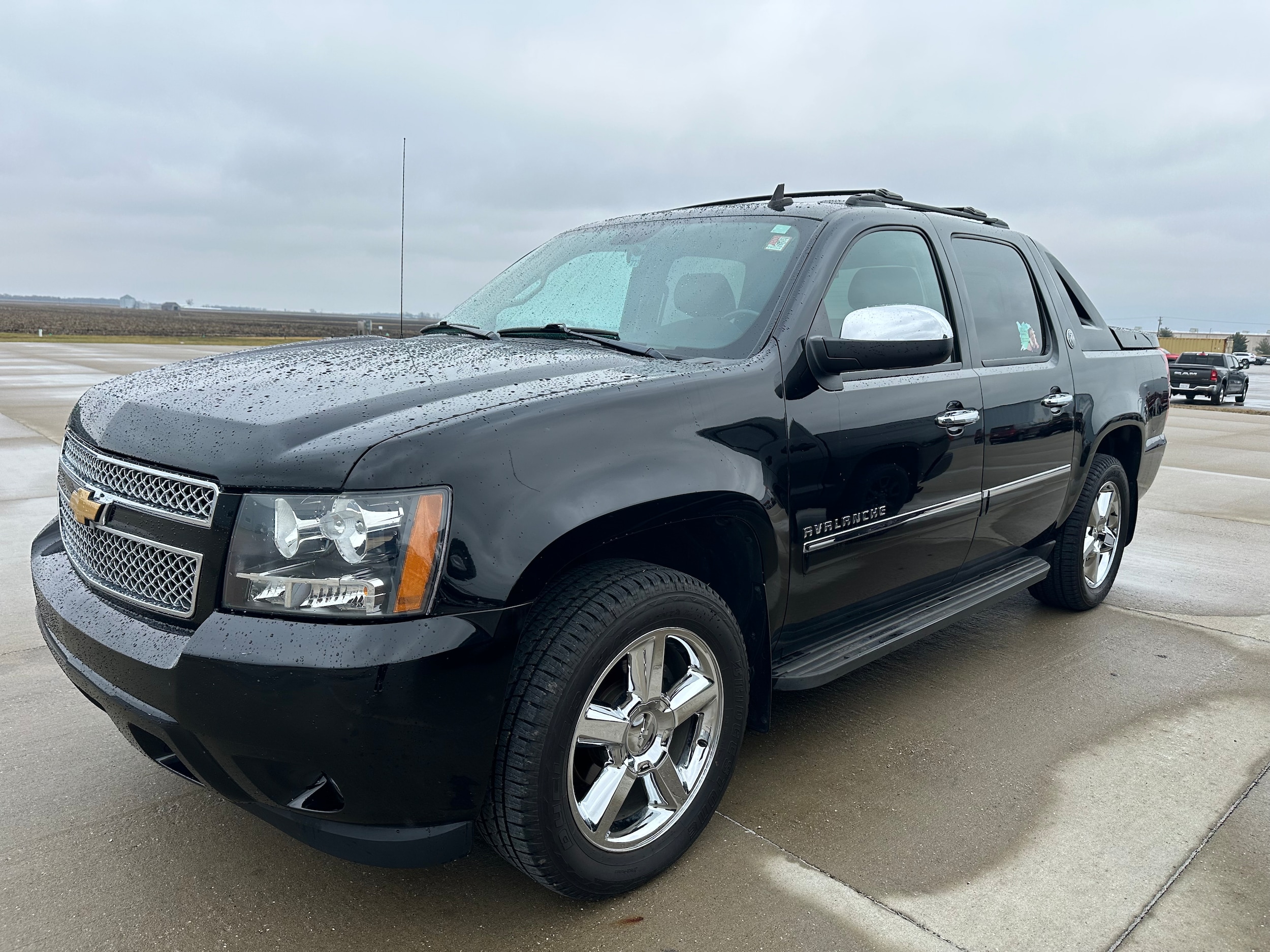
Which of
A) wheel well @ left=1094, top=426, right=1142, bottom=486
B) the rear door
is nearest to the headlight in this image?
the rear door

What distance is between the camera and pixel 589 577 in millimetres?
2205

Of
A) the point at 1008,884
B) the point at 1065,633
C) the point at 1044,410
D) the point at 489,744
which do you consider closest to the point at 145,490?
the point at 489,744

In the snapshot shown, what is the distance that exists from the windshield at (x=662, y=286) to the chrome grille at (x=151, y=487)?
1.36 meters

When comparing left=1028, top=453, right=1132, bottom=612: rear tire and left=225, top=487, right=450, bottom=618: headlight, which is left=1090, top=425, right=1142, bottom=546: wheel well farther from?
left=225, top=487, right=450, bottom=618: headlight

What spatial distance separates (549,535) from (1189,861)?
196 cm

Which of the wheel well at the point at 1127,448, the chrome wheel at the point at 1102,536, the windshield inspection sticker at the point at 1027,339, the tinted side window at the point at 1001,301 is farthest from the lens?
the wheel well at the point at 1127,448

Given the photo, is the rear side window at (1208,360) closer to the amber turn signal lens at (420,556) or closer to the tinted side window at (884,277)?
the tinted side window at (884,277)

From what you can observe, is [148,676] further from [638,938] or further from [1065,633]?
[1065,633]

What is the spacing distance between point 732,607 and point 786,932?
849mm

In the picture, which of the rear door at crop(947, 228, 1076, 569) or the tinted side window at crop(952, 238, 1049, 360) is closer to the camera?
the rear door at crop(947, 228, 1076, 569)

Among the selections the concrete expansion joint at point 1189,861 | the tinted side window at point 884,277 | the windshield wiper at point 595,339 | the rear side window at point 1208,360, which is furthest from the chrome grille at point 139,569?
the rear side window at point 1208,360

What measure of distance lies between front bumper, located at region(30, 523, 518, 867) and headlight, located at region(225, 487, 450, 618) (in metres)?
0.05

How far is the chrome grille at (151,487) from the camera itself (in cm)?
200

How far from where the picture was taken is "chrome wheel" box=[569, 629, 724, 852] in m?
2.25
